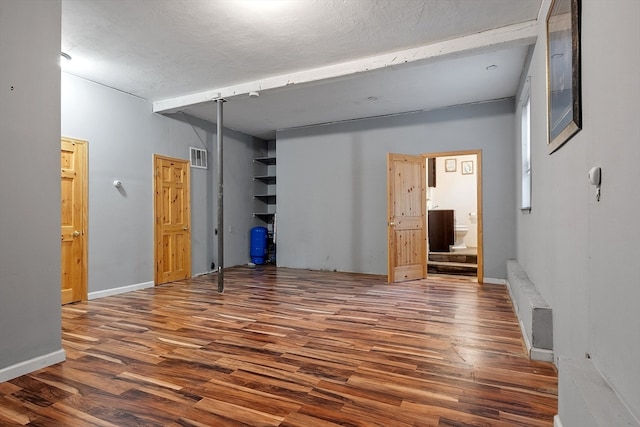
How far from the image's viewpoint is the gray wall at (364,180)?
18.5 feet

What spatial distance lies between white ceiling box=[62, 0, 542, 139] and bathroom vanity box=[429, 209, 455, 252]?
335 centimetres

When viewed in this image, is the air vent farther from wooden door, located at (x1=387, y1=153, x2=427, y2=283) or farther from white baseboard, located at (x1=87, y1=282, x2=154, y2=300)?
wooden door, located at (x1=387, y1=153, x2=427, y2=283)

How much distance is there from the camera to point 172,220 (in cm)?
603

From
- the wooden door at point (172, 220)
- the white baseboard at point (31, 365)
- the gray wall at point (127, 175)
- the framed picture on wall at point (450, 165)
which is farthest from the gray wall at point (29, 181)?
the framed picture on wall at point (450, 165)

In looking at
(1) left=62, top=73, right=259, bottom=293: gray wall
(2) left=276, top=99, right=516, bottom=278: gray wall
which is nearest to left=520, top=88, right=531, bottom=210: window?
(2) left=276, top=99, right=516, bottom=278: gray wall

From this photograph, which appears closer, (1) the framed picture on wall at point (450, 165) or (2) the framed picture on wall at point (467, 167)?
(2) the framed picture on wall at point (467, 167)

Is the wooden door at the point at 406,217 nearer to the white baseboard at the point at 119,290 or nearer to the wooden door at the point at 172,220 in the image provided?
the wooden door at the point at 172,220

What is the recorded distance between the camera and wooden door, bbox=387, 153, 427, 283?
5.74 meters

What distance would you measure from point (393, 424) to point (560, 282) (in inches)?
58.6

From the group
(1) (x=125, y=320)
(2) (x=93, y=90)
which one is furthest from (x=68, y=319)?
(2) (x=93, y=90)

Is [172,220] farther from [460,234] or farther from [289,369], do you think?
[460,234]

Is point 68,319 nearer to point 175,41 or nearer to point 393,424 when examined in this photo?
point 175,41

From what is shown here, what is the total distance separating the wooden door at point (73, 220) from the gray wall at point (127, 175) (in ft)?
0.35

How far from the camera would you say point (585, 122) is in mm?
1758
